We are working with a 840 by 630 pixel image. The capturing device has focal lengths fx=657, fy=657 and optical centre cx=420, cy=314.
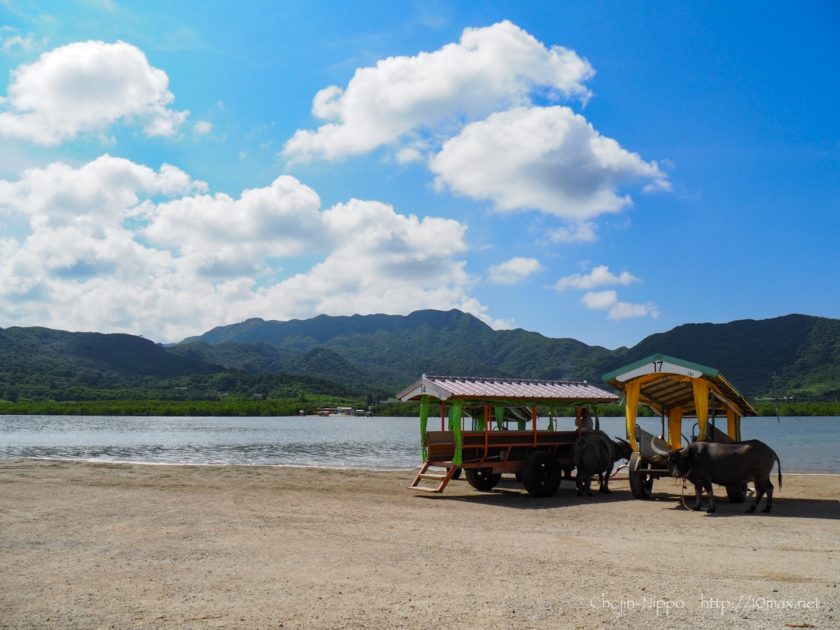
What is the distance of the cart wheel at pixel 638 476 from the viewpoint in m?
18.1

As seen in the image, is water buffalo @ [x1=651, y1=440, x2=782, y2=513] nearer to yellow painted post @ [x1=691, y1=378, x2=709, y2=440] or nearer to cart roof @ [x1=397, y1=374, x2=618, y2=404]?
yellow painted post @ [x1=691, y1=378, x2=709, y2=440]

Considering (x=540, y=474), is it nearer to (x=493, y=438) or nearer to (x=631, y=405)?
(x=493, y=438)

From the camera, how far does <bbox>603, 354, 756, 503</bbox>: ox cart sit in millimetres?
17531

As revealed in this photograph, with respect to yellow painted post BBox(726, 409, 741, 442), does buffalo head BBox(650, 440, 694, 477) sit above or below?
below

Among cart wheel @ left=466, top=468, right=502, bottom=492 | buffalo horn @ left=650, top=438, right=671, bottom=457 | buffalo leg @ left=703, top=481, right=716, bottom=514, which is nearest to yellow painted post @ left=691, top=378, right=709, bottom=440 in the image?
buffalo horn @ left=650, top=438, right=671, bottom=457

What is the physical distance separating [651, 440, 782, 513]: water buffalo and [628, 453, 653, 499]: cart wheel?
1.68m

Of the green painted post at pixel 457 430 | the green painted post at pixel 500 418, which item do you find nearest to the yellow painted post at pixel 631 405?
the green painted post at pixel 500 418

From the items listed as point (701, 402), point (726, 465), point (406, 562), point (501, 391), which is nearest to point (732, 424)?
point (701, 402)

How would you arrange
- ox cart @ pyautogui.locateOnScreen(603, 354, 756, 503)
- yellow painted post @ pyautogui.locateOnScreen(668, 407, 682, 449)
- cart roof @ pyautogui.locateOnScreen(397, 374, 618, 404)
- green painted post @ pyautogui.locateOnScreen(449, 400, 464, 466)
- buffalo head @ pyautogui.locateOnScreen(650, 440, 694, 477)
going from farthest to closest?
yellow painted post @ pyautogui.locateOnScreen(668, 407, 682, 449)
cart roof @ pyautogui.locateOnScreen(397, 374, 618, 404)
ox cart @ pyautogui.locateOnScreen(603, 354, 756, 503)
green painted post @ pyautogui.locateOnScreen(449, 400, 464, 466)
buffalo head @ pyautogui.locateOnScreen(650, 440, 694, 477)

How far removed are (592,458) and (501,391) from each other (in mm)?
3295

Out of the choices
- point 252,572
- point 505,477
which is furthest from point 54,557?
point 505,477

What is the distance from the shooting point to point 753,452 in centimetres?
1557

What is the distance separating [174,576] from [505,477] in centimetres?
1733

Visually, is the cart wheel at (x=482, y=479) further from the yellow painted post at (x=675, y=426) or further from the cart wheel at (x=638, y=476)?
the yellow painted post at (x=675, y=426)
